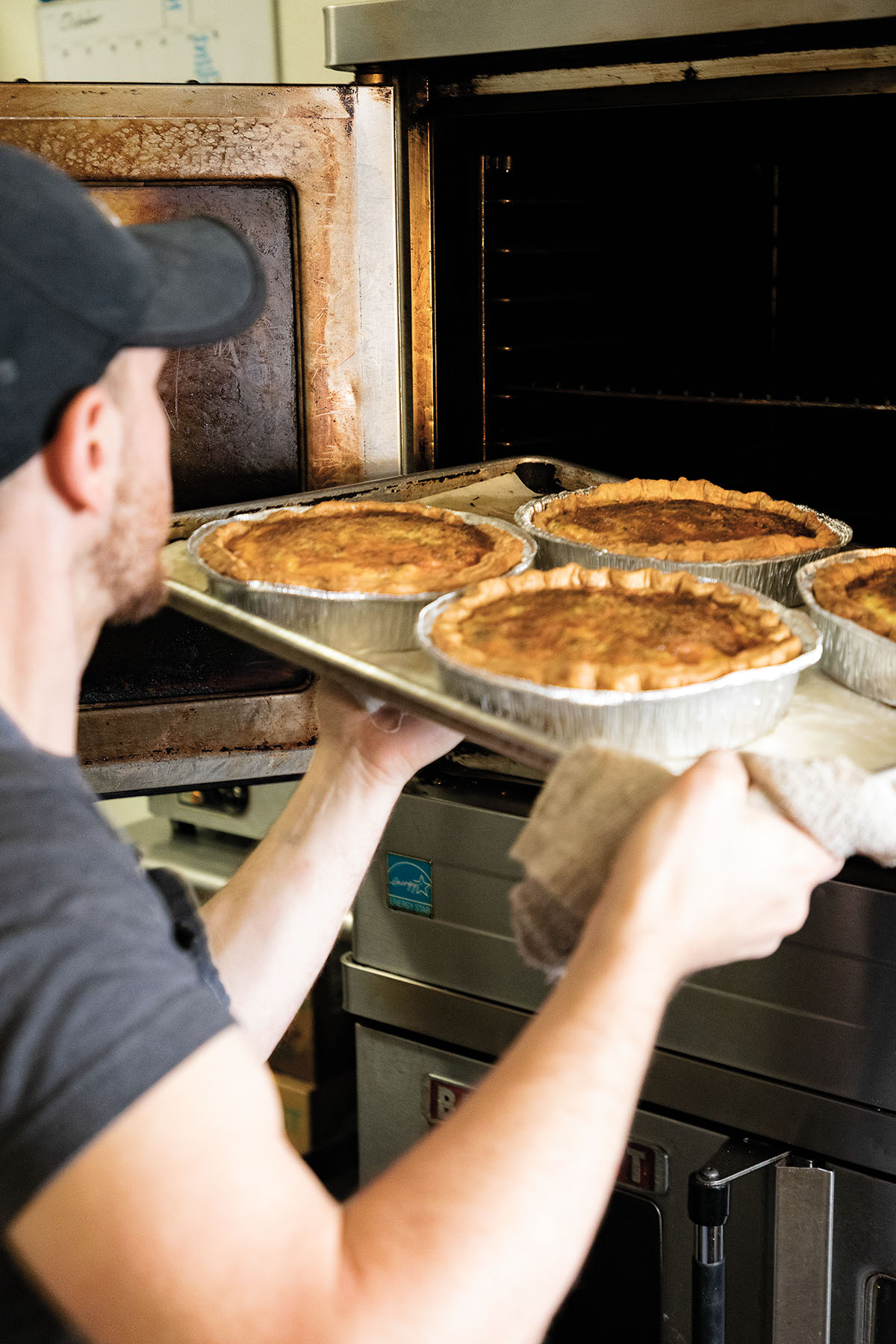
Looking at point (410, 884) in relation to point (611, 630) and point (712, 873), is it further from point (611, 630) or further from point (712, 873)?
point (712, 873)

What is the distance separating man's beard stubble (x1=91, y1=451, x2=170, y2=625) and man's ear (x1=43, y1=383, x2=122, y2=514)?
2 centimetres

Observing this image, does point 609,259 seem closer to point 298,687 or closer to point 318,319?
point 318,319

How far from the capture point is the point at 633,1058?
2.57ft

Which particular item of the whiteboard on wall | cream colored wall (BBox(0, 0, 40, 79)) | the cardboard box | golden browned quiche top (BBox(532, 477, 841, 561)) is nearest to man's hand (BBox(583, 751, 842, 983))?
golden browned quiche top (BBox(532, 477, 841, 561))

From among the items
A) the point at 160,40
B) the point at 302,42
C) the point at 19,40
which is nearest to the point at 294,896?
the point at 302,42

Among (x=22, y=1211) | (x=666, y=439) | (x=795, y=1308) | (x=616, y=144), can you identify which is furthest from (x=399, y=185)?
(x=795, y=1308)

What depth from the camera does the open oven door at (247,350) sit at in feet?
4.97

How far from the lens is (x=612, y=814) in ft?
2.92

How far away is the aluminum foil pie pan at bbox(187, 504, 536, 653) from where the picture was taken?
1338mm

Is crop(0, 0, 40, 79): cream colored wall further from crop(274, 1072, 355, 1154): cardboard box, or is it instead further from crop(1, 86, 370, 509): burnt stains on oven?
crop(274, 1072, 355, 1154): cardboard box

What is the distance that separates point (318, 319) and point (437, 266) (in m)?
0.19

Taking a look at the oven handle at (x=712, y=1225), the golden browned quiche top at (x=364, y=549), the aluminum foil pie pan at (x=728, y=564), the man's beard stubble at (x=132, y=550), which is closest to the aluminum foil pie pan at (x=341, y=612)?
the golden browned quiche top at (x=364, y=549)

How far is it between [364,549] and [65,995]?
904 mm

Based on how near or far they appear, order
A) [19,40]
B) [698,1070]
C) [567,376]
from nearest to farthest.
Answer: [698,1070]
[567,376]
[19,40]
